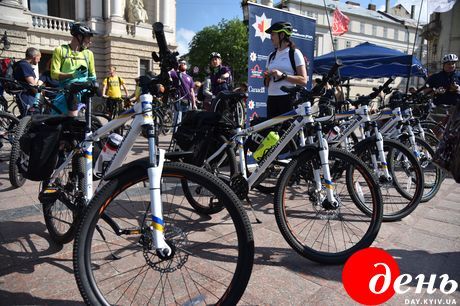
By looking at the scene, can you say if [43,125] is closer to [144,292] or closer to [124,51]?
[144,292]

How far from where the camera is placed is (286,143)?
305cm

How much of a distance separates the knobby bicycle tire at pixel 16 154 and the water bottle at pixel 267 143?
2.51 metres

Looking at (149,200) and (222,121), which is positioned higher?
(222,121)

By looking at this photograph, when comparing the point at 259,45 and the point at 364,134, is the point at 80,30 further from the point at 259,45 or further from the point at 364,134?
the point at 364,134

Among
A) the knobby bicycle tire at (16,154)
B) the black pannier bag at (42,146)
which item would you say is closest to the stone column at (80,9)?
the knobby bicycle tire at (16,154)

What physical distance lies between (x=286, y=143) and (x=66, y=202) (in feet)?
5.92

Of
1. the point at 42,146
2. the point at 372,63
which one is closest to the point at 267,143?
the point at 42,146

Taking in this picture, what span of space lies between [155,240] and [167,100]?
876 mm

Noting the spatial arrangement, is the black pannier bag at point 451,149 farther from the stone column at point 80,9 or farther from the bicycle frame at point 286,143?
the stone column at point 80,9

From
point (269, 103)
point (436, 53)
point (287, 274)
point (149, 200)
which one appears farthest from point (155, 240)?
point (436, 53)

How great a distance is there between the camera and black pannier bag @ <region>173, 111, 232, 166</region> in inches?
131

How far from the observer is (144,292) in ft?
7.04

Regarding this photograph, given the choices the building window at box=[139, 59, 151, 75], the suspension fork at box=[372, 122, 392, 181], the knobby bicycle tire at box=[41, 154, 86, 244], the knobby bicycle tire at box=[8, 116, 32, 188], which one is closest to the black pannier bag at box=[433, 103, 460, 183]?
the suspension fork at box=[372, 122, 392, 181]

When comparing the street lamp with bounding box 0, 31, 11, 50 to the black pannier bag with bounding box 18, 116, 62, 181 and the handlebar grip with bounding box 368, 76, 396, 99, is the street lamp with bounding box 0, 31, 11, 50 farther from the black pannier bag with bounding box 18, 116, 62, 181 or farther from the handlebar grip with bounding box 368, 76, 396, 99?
the handlebar grip with bounding box 368, 76, 396, 99
